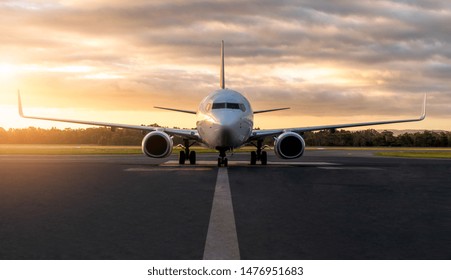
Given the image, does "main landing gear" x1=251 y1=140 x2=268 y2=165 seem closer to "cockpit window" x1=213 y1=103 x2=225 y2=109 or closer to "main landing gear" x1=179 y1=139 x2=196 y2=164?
"main landing gear" x1=179 y1=139 x2=196 y2=164

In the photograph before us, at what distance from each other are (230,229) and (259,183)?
25.1 feet

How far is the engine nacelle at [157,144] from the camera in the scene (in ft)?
81.1

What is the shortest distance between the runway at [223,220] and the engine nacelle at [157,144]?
9.81 m

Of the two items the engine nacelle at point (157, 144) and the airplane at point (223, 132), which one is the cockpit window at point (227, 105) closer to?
the airplane at point (223, 132)

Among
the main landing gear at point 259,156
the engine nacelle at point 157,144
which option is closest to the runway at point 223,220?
the engine nacelle at point 157,144

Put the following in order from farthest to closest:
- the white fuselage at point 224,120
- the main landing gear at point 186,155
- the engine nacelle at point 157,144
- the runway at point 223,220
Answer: the main landing gear at point 186,155, the engine nacelle at point 157,144, the white fuselage at point 224,120, the runway at point 223,220

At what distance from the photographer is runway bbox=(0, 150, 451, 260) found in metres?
6.10

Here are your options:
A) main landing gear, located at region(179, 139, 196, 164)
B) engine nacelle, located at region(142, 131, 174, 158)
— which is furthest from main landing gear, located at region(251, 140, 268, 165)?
engine nacelle, located at region(142, 131, 174, 158)

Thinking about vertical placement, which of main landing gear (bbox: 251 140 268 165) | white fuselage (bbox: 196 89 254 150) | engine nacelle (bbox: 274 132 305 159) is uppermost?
white fuselage (bbox: 196 89 254 150)

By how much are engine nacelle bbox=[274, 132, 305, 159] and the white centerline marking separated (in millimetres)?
13820

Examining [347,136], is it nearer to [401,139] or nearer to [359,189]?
[401,139]

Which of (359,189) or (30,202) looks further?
(359,189)
